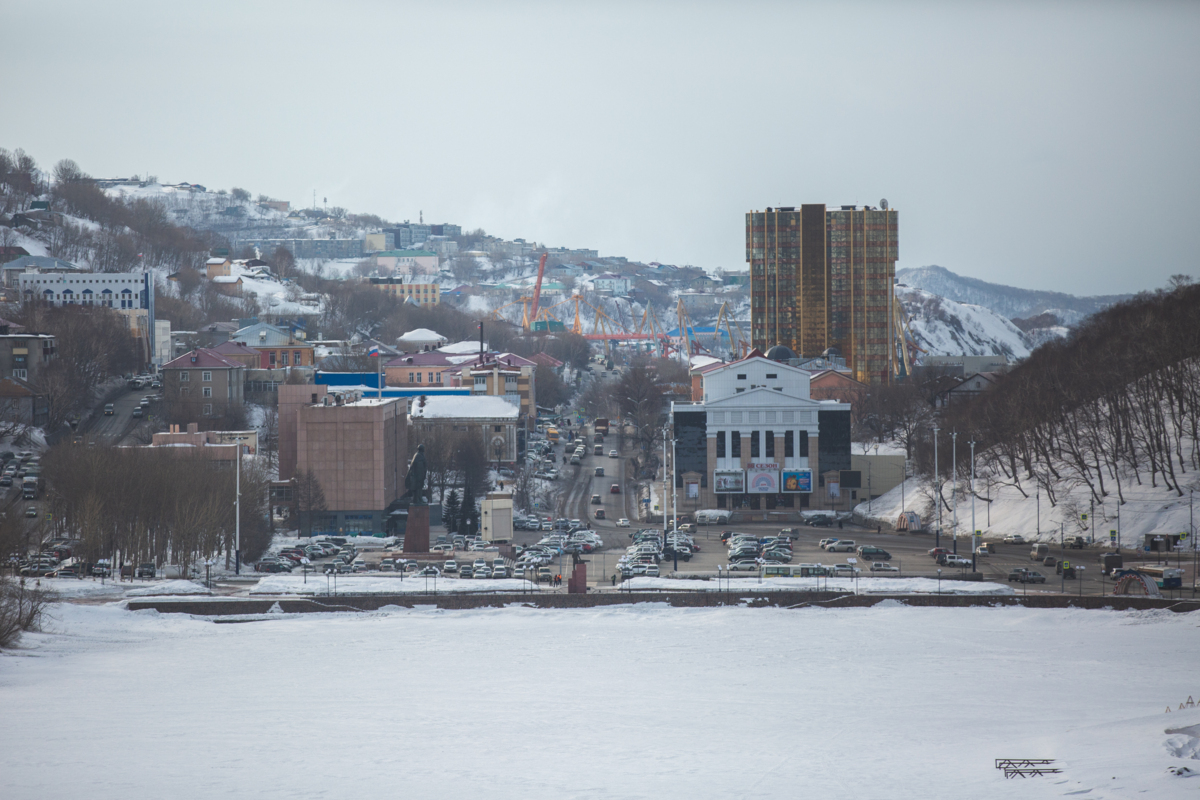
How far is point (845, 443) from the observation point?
3741 centimetres

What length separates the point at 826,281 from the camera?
66.9 metres

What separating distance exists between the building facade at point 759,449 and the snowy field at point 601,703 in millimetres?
14624

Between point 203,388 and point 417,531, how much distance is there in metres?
23.7

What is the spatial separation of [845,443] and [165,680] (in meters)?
24.3

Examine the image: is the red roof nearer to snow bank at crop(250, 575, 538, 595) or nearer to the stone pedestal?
the stone pedestal

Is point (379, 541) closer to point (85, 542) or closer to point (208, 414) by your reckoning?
point (85, 542)

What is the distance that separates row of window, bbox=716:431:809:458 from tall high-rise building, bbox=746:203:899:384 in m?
28.9

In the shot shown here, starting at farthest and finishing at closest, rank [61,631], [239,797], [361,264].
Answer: [361,264]
[61,631]
[239,797]

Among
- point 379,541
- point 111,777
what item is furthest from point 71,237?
point 111,777

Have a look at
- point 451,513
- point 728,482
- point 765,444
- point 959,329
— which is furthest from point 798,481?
point 959,329

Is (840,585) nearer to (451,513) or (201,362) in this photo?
(451,513)

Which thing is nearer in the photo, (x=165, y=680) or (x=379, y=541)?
(x=165, y=680)

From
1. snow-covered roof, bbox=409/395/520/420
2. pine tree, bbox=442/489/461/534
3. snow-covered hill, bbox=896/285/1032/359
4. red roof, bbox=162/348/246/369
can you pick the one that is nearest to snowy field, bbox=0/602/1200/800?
pine tree, bbox=442/489/461/534

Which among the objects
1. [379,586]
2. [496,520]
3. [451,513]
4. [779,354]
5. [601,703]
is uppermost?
[779,354]
